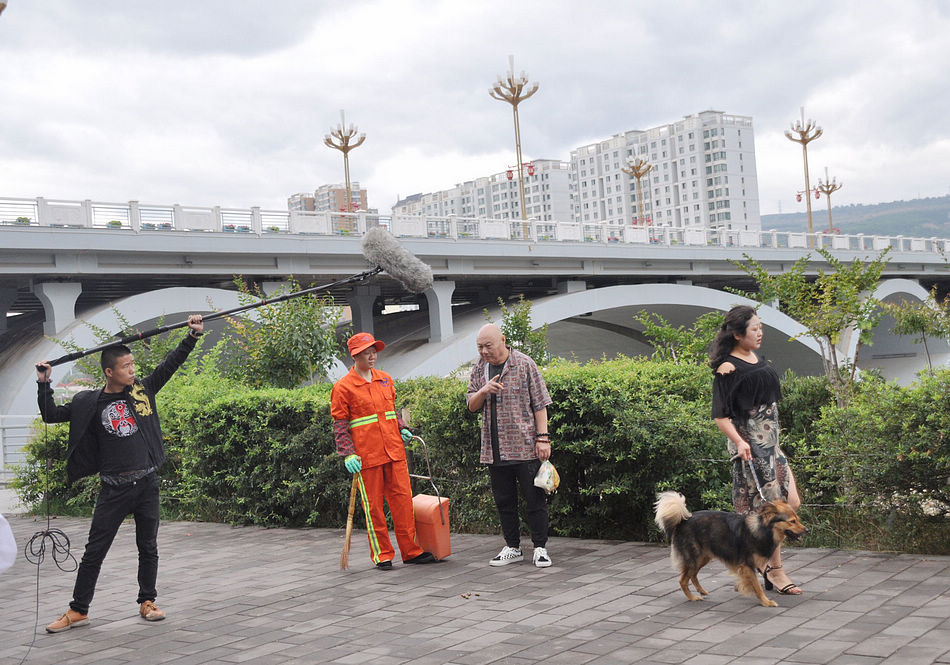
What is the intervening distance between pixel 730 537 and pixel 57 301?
64.4ft

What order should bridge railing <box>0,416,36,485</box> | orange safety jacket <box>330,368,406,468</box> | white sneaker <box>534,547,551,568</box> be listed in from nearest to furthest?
1. white sneaker <box>534,547,551,568</box>
2. orange safety jacket <box>330,368,406,468</box>
3. bridge railing <box>0,416,36,485</box>

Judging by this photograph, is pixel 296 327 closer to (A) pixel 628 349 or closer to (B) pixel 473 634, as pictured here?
(B) pixel 473 634

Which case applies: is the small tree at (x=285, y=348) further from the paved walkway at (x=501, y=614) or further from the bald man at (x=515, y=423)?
the bald man at (x=515, y=423)

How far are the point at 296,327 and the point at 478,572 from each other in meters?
7.26

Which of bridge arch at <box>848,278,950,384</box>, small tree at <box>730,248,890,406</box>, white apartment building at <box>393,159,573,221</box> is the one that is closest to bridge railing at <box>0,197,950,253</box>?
small tree at <box>730,248,890,406</box>

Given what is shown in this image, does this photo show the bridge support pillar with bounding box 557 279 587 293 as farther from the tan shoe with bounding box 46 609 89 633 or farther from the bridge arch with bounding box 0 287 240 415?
the tan shoe with bounding box 46 609 89 633

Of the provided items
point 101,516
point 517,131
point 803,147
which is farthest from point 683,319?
point 101,516

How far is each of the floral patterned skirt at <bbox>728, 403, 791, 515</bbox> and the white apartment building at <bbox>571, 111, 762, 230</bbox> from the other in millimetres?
109657

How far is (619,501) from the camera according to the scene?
7.50 meters

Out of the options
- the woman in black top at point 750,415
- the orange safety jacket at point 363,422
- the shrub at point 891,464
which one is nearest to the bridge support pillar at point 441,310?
the orange safety jacket at point 363,422

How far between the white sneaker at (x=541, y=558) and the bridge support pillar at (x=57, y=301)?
1753 centimetres

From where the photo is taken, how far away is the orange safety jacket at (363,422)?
278 inches

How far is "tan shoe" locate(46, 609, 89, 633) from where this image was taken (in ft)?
18.8

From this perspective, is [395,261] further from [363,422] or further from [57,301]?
[57,301]
